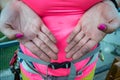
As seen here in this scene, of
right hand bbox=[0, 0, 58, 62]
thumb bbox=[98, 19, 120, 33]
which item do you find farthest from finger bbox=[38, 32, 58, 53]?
thumb bbox=[98, 19, 120, 33]

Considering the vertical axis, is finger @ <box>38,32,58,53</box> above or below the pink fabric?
below

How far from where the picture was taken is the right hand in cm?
61

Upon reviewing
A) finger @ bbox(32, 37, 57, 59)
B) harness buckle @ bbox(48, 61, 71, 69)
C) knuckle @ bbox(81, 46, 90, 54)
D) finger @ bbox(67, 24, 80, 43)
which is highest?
finger @ bbox(67, 24, 80, 43)

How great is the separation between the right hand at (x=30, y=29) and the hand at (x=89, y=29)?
0.06 m

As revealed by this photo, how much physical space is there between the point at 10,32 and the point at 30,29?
0.20ft

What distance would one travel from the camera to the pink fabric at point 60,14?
642 millimetres

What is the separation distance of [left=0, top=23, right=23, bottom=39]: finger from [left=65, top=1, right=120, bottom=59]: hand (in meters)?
0.15

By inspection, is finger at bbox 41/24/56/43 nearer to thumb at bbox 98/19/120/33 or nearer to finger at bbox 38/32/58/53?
finger at bbox 38/32/58/53

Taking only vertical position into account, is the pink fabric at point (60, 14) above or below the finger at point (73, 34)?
above

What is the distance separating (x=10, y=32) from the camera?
23.0 inches

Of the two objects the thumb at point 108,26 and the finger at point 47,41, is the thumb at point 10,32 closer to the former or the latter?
the finger at point 47,41

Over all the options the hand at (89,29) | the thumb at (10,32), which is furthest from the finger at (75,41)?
the thumb at (10,32)

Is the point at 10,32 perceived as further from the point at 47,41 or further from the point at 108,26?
the point at 108,26

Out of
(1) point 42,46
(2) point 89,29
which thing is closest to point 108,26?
(2) point 89,29
